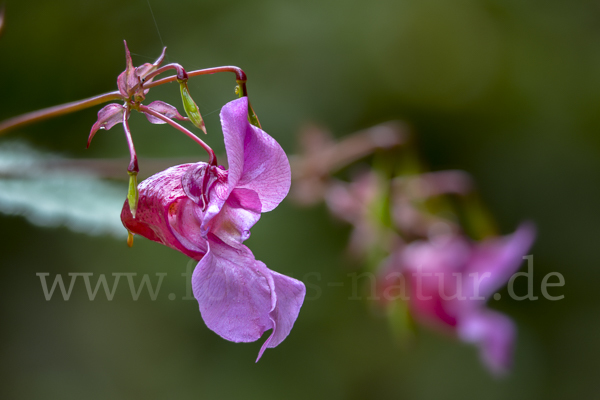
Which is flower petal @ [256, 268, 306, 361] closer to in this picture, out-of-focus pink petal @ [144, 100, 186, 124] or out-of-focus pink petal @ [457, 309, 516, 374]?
out-of-focus pink petal @ [144, 100, 186, 124]

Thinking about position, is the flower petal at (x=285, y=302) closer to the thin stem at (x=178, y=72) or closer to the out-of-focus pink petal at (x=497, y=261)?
the thin stem at (x=178, y=72)

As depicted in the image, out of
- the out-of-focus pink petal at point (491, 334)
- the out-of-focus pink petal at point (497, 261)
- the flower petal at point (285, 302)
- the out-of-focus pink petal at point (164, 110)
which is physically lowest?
the out-of-focus pink petal at point (491, 334)

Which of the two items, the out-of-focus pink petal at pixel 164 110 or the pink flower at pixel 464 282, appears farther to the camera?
the pink flower at pixel 464 282

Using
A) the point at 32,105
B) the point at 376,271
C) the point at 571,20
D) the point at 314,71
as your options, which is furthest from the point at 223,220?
the point at 571,20

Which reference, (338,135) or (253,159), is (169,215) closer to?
(253,159)

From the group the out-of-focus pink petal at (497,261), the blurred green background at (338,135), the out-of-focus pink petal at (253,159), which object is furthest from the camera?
the blurred green background at (338,135)

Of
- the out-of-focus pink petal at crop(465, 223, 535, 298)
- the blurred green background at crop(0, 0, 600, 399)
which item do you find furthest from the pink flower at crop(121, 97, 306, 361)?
the blurred green background at crop(0, 0, 600, 399)

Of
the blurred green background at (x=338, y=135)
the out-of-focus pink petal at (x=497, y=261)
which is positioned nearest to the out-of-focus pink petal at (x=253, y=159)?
the out-of-focus pink petal at (x=497, y=261)
